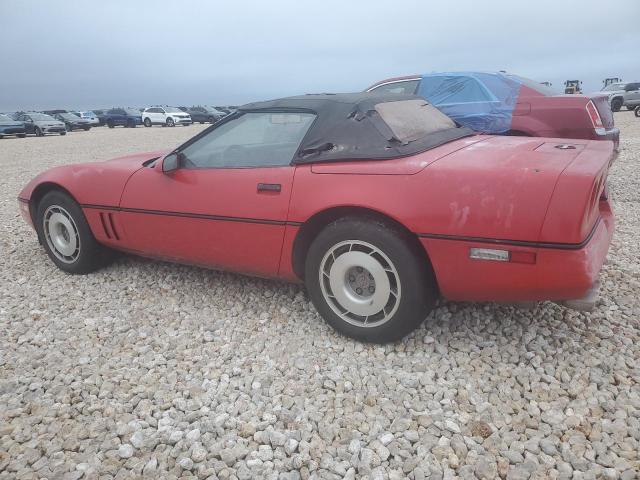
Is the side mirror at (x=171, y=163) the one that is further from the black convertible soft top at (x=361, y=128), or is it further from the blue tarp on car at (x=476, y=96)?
the blue tarp on car at (x=476, y=96)

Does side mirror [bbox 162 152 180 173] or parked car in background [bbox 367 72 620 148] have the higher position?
parked car in background [bbox 367 72 620 148]

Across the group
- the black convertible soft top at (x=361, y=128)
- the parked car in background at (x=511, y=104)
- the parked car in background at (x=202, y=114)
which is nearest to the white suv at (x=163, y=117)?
the parked car in background at (x=202, y=114)

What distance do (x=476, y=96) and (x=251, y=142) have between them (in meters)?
3.99

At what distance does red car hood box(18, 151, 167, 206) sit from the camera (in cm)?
345

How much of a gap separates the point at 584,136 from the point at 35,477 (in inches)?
219

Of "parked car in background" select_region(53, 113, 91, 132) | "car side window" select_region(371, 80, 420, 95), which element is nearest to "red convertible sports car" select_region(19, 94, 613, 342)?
"car side window" select_region(371, 80, 420, 95)

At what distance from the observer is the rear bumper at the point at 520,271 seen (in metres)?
2.11

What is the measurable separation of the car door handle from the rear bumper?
0.86 metres

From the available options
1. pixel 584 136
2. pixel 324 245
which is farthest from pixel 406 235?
pixel 584 136

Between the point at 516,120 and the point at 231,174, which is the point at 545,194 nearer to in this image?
the point at 231,174

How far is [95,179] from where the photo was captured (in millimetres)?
3566

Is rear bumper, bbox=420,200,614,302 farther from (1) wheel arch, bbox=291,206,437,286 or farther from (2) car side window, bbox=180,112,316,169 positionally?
(2) car side window, bbox=180,112,316,169

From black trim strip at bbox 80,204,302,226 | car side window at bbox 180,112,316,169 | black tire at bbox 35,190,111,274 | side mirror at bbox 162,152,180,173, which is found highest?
car side window at bbox 180,112,316,169

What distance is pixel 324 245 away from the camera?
261 centimetres
